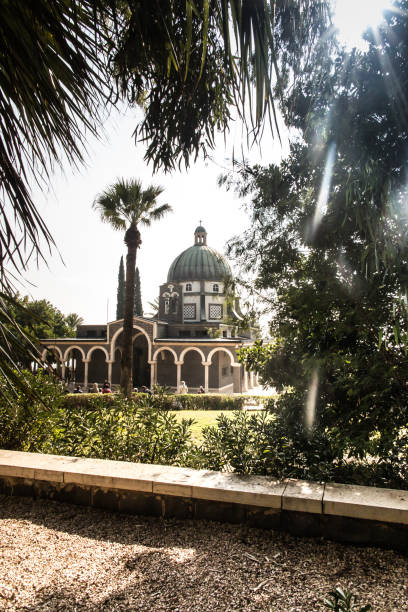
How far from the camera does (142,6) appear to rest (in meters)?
1.44

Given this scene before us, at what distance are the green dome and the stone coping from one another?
119ft

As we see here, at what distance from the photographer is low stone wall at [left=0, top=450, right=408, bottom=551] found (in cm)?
247

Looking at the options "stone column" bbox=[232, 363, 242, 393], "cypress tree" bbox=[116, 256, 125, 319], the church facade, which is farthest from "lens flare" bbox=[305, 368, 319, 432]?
"cypress tree" bbox=[116, 256, 125, 319]

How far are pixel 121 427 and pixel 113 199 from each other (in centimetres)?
1374

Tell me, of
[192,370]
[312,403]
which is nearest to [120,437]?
[312,403]

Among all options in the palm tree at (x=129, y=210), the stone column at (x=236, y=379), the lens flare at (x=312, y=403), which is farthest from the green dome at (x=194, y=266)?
the lens flare at (x=312, y=403)

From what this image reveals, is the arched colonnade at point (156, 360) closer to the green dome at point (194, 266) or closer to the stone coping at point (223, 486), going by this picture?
the green dome at point (194, 266)

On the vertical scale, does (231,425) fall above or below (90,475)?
above

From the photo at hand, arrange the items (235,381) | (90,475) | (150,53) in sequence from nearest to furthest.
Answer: (150,53) → (90,475) → (235,381)

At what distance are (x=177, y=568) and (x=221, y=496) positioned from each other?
1.96 ft

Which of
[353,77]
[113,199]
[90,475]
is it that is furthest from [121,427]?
[113,199]

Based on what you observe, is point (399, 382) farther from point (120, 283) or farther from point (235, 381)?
point (120, 283)

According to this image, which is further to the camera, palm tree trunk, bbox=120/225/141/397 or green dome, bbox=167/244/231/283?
green dome, bbox=167/244/231/283

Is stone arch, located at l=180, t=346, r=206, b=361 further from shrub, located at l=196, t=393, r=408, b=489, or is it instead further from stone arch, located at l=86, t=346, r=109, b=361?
shrub, located at l=196, t=393, r=408, b=489
